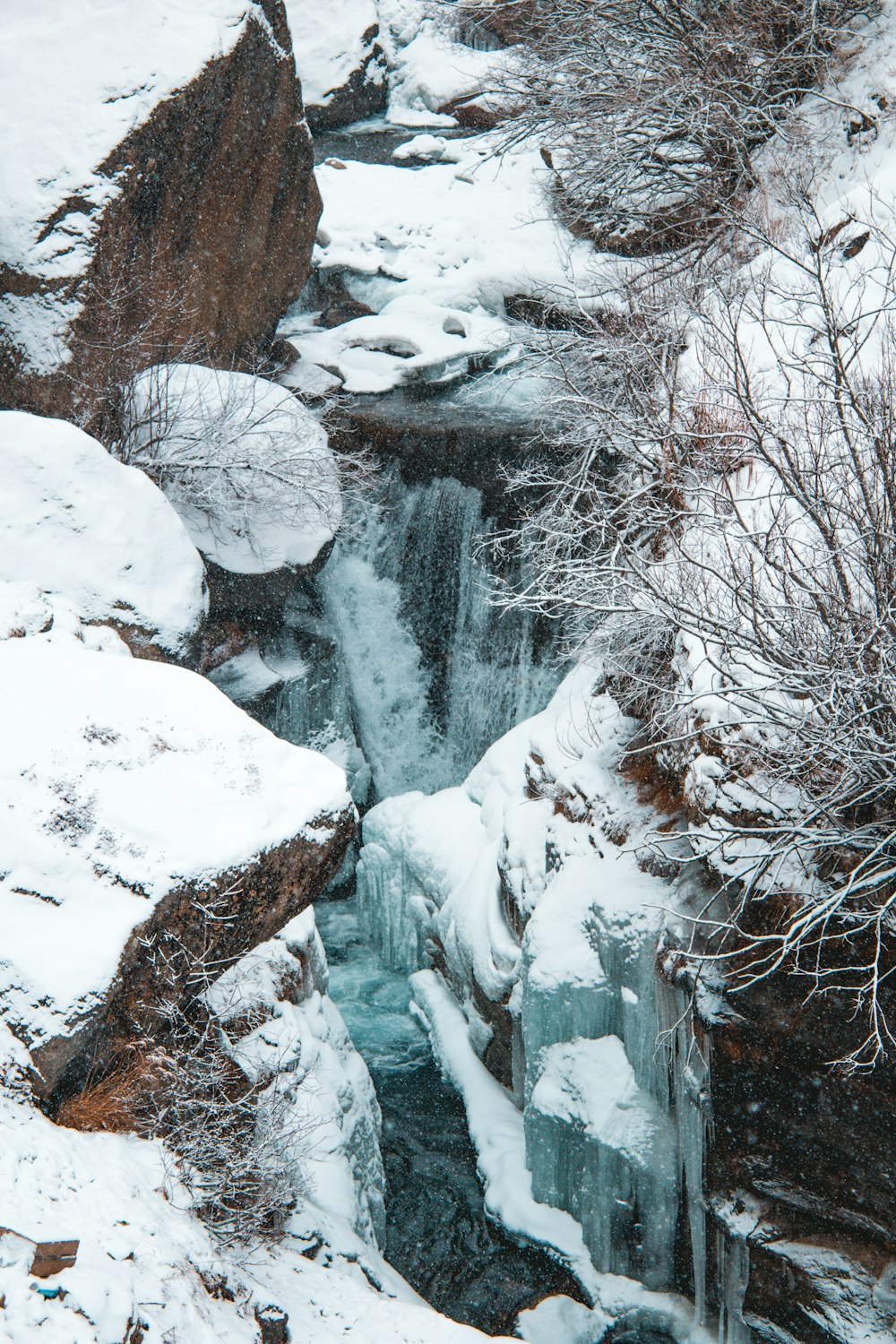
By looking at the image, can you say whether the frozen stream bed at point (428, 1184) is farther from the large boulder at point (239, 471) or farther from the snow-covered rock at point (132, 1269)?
the large boulder at point (239, 471)

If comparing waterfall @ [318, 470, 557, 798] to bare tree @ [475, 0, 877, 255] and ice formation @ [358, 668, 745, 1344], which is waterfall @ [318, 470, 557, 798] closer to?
ice formation @ [358, 668, 745, 1344]

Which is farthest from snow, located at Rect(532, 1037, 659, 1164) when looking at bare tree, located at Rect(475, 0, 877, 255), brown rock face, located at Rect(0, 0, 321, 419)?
bare tree, located at Rect(475, 0, 877, 255)

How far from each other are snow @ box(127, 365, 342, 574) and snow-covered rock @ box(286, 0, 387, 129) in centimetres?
1126

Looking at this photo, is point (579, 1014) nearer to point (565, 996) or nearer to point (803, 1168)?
point (565, 996)

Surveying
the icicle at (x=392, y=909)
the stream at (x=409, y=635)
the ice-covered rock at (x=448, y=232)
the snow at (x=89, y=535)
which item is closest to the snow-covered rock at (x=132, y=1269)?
the icicle at (x=392, y=909)

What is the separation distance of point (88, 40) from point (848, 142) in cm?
729

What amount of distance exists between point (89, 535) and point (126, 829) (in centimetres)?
382

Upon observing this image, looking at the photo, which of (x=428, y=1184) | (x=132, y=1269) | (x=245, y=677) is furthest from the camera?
(x=245, y=677)

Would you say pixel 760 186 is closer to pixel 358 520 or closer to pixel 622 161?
pixel 622 161

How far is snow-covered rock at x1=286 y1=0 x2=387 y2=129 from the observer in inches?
716

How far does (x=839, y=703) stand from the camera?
443 cm

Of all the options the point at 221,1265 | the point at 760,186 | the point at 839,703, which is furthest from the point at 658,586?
the point at 760,186

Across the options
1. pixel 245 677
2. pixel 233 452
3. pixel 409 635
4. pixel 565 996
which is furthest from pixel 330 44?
pixel 565 996

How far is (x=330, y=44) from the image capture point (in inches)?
722
